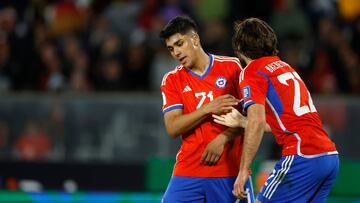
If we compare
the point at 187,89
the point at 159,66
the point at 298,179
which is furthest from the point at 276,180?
the point at 159,66

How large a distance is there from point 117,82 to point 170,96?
5.61 metres

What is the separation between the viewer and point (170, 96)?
6.50 m

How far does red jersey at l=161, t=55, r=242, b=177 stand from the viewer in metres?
6.40

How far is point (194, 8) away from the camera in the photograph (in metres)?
13.0

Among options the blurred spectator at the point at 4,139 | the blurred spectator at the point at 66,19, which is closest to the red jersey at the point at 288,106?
the blurred spectator at the point at 4,139

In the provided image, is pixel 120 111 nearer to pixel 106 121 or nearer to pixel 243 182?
pixel 106 121

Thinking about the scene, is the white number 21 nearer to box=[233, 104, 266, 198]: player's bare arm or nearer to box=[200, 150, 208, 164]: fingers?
box=[233, 104, 266, 198]: player's bare arm

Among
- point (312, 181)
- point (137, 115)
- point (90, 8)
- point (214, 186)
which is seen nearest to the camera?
point (312, 181)

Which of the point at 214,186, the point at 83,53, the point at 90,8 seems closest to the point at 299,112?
the point at 214,186

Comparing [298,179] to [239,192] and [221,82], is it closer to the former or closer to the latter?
[239,192]

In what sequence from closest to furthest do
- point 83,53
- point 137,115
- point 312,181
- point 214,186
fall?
point 312,181 < point 214,186 < point 137,115 < point 83,53

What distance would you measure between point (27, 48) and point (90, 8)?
122cm

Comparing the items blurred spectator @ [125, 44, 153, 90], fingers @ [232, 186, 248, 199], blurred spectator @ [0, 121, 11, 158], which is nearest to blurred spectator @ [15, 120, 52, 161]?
blurred spectator @ [0, 121, 11, 158]

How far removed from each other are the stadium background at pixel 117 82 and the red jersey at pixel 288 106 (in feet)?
13.7
